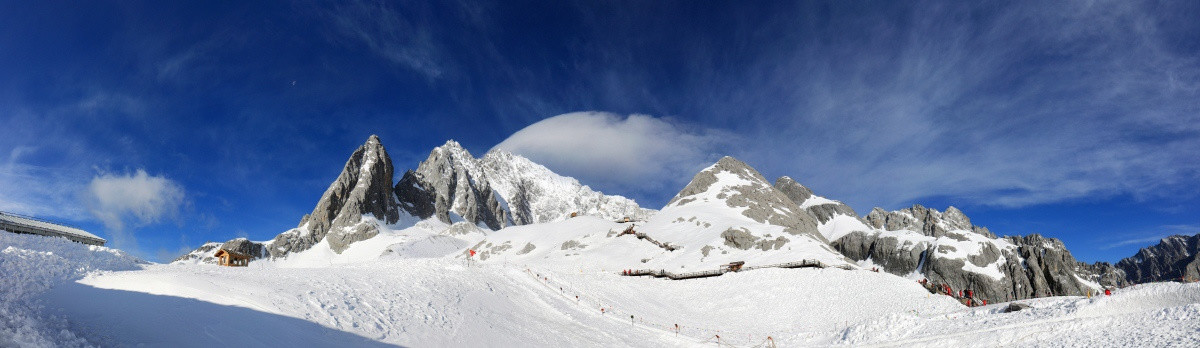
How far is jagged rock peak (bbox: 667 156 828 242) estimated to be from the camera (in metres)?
112

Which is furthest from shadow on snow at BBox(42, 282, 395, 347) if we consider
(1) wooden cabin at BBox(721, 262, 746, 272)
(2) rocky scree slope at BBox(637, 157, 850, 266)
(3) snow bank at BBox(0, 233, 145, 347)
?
(2) rocky scree slope at BBox(637, 157, 850, 266)

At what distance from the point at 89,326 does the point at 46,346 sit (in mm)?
3411

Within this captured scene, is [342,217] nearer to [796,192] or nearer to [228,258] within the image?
[228,258]

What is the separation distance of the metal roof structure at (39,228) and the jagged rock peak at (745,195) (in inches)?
4028

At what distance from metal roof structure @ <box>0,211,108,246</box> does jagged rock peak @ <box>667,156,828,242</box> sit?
336 feet

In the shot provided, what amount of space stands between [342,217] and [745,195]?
144062 millimetres

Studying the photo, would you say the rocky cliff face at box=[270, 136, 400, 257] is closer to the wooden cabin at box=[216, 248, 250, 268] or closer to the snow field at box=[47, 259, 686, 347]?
Result: the wooden cabin at box=[216, 248, 250, 268]

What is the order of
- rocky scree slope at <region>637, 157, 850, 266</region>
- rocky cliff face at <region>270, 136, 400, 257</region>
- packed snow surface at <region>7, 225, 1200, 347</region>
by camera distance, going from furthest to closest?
rocky cliff face at <region>270, 136, 400, 257</region>, rocky scree slope at <region>637, 157, 850, 266</region>, packed snow surface at <region>7, 225, 1200, 347</region>

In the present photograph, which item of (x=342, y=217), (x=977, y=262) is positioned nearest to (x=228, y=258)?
(x=977, y=262)

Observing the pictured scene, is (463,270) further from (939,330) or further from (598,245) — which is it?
(598,245)

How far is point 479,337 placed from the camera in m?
23.5

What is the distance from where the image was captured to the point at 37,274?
49.3 ft

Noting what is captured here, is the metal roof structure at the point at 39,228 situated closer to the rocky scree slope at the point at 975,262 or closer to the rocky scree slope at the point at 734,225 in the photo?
the rocky scree slope at the point at 734,225

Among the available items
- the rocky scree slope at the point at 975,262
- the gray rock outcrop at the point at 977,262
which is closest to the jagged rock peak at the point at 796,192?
the rocky scree slope at the point at 975,262
